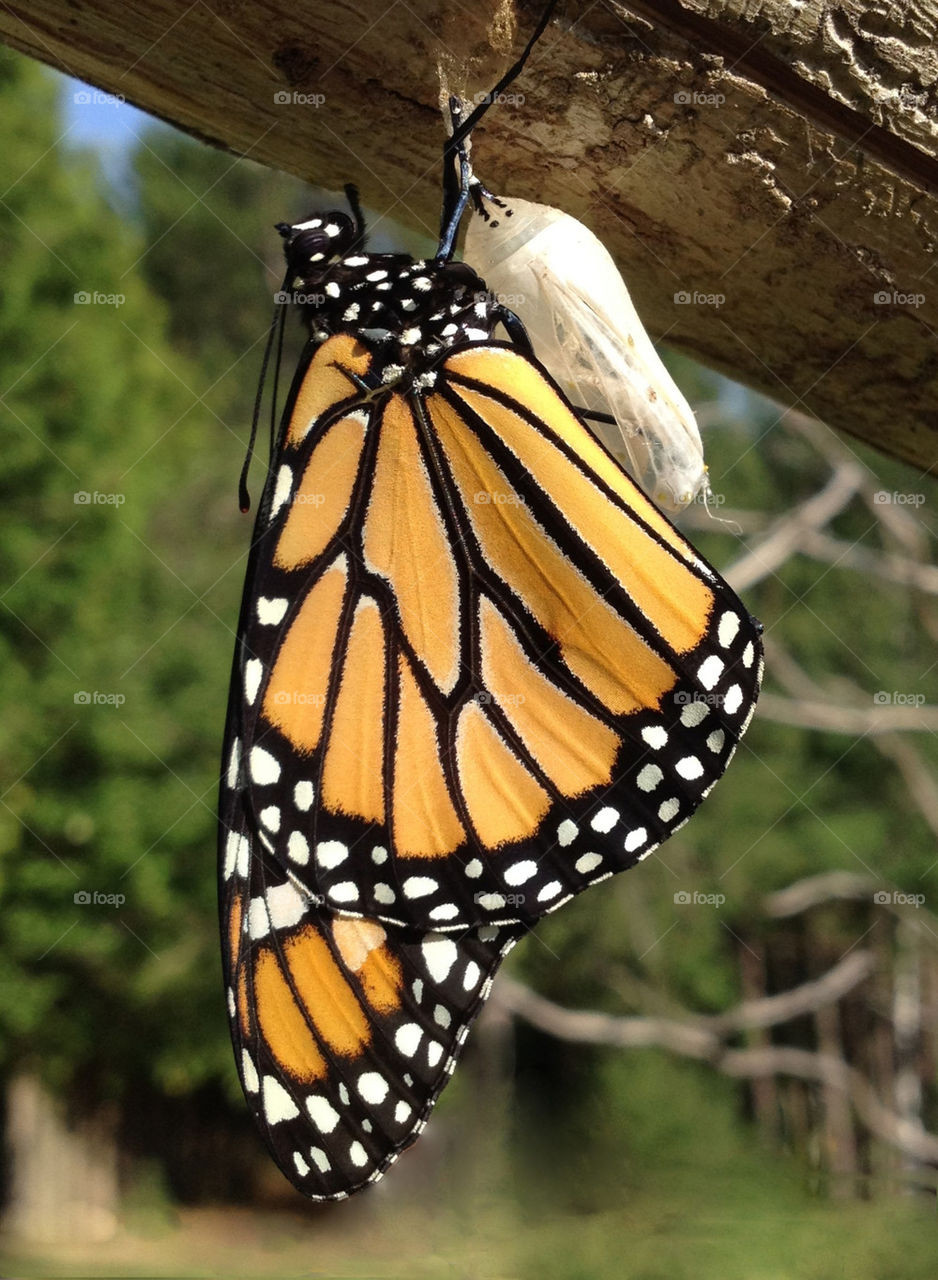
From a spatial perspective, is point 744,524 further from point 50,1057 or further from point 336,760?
point 50,1057

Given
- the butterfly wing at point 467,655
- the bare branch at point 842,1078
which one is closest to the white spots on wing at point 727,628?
the butterfly wing at point 467,655

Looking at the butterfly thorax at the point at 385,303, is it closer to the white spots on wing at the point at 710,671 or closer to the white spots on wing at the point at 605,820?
the white spots on wing at the point at 710,671

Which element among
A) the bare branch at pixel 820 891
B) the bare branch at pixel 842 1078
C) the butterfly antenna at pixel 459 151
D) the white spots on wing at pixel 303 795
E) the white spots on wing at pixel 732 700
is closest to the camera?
the butterfly antenna at pixel 459 151

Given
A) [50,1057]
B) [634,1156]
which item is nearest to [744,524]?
[634,1156]

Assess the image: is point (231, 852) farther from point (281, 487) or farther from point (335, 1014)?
point (281, 487)

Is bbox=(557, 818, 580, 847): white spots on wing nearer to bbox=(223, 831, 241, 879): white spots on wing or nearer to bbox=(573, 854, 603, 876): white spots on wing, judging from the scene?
bbox=(573, 854, 603, 876): white spots on wing

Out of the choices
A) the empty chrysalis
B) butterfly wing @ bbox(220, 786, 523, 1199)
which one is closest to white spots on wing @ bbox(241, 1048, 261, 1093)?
butterfly wing @ bbox(220, 786, 523, 1199)
